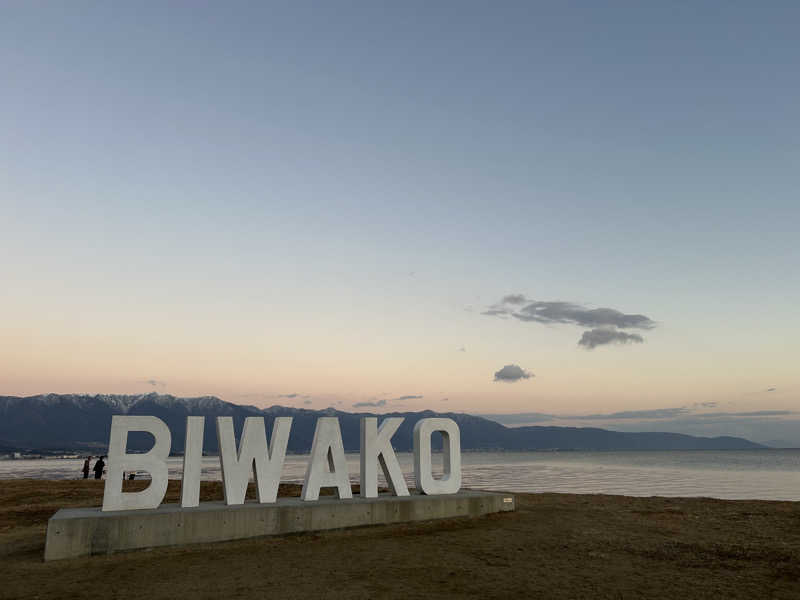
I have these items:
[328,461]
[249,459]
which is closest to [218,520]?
[249,459]

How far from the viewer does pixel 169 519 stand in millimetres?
13961

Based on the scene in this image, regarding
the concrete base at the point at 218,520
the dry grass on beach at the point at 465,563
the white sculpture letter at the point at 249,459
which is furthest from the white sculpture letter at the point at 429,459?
the white sculpture letter at the point at 249,459

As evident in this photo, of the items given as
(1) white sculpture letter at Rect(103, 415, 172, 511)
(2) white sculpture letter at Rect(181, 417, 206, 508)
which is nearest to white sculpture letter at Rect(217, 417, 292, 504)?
(2) white sculpture letter at Rect(181, 417, 206, 508)

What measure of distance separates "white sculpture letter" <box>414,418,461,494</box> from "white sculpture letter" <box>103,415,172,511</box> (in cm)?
801

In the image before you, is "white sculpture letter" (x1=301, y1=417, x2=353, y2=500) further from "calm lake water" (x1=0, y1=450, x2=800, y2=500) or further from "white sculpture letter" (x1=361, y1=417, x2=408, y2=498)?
"calm lake water" (x1=0, y1=450, x2=800, y2=500)

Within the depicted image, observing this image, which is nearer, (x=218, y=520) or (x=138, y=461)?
(x=218, y=520)

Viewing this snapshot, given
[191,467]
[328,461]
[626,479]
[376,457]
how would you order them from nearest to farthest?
[191,467], [328,461], [376,457], [626,479]

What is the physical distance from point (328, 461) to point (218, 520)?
4.09 m

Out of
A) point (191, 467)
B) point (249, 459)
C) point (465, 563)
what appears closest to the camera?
point (465, 563)

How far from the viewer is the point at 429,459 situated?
1938 centimetres

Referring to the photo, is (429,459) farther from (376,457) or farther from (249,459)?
(249,459)

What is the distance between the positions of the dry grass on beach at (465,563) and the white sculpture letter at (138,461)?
164 cm

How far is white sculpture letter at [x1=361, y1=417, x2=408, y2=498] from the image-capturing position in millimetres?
17828

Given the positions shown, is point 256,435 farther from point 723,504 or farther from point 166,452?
point 723,504
